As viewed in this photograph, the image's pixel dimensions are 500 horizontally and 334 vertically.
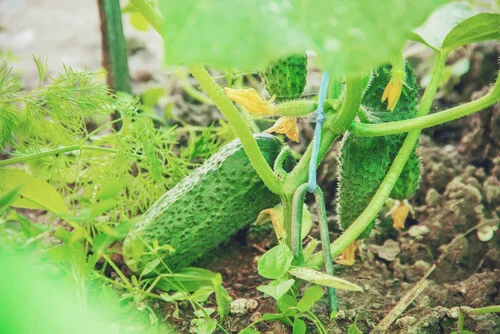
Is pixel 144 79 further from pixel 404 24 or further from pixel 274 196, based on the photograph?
pixel 404 24

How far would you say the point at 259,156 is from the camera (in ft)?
3.81

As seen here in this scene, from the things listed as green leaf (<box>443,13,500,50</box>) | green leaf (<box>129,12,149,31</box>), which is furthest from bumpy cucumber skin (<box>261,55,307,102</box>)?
green leaf (<box>129,12,149,31</box>)

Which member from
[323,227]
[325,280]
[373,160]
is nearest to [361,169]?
[373,160]

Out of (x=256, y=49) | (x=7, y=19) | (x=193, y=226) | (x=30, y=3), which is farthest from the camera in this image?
(x=30, y=3)

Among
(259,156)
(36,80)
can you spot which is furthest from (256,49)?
(36,80)

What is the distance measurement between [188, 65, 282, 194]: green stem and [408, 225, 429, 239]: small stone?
2.02 ft

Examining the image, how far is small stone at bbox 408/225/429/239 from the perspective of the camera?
5.31 feet

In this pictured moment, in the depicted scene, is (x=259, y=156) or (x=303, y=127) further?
(x=303, y=127)

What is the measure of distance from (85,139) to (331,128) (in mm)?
624

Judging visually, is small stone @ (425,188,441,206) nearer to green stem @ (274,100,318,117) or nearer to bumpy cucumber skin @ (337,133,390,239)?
bumpy cucumber skin @ (337,133,390,239)

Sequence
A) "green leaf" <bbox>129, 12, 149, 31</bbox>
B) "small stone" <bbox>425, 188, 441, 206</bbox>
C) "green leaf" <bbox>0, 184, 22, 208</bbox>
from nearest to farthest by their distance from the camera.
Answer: "green leaf" <bbox>0, 184, 22, 208</bbox> < "small stone" <bbox>425, 188, 441, 206</bbox> < "green leaf" <bbox>129, 12, 149, 31</bbox>

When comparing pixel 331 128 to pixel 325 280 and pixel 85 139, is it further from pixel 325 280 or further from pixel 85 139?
pixel 85 139

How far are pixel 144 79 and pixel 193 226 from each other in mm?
1416

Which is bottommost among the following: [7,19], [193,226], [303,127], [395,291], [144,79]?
[395,291]
